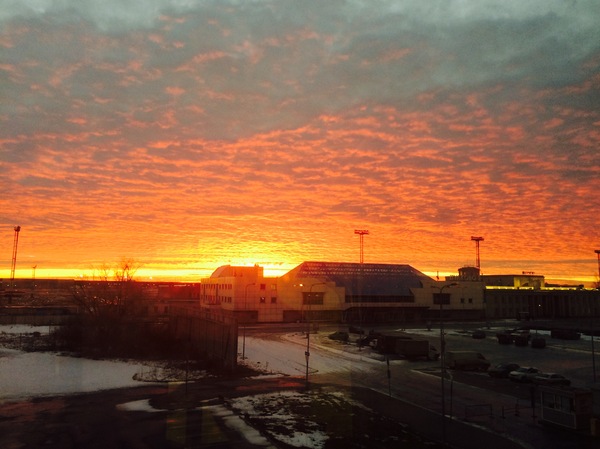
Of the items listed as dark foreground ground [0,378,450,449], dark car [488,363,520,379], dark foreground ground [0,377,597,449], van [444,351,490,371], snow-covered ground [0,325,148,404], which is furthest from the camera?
van [444,351,490,371]

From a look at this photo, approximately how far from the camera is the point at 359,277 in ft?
431

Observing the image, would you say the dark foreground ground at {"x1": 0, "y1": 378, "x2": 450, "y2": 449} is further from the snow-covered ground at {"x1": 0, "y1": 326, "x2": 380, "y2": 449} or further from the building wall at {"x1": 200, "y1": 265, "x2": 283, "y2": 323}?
the building wall at {"x1": 200, "y1": 265, "x2": 283, "y2": 323}

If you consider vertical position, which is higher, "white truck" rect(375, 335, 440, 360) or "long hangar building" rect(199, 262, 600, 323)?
"long hangar building" rect(199, 262, 600, 323)

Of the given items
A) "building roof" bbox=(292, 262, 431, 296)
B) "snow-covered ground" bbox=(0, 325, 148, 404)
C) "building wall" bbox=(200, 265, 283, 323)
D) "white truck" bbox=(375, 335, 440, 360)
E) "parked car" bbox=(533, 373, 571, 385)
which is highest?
"building roof" bbox=(292, 262, 431, 296)

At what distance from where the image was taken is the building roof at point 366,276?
4991 inches

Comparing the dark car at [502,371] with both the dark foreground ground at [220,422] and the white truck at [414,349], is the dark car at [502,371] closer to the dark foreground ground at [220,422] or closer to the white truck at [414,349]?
the white truck at [414,349]

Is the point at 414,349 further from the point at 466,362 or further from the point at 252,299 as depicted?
the point at 252,299

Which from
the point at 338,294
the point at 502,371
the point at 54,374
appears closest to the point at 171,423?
the point at 54,374

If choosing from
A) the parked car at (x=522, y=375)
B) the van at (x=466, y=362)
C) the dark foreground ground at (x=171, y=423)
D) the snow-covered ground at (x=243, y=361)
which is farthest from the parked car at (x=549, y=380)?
the snow-covered ground at (x=243, y=361)

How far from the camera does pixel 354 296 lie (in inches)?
4919

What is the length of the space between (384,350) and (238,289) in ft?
187

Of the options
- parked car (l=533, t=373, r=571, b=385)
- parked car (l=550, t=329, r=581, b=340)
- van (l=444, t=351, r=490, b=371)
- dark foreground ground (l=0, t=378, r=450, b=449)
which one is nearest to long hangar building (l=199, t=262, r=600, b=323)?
parked car (l=550, t=329, r=581, b=340)

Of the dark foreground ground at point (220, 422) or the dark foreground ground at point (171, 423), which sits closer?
the dark foreground ground at point (171, 423)

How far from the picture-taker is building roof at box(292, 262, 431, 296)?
127 meters
